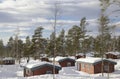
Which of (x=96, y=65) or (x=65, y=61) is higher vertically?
(x=96, y=65)

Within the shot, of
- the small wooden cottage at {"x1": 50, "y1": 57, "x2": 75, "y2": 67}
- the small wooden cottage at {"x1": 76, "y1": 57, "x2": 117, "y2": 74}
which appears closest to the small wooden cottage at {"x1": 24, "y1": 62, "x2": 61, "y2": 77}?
the small wooden cottage at {"x1": 76, "y1": 57, "x2": 117, "y2": 74}

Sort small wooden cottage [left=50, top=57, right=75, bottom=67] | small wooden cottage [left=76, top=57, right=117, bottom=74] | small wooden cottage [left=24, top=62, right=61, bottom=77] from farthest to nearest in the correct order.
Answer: small wooden cottage [left=50, top=57, right=75, bottom=67]
small wooden cottage [left=76, top=57, right=117, bottom=74]
small wooden cottage [left=24, top=62, right=61, bottom=77]

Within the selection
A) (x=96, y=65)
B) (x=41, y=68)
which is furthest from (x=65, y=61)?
(x=41, y=68)

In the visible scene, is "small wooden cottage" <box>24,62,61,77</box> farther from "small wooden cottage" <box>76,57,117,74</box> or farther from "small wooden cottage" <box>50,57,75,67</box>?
"small wooden cottage" <box>50,57,75,67</box>

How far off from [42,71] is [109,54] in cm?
4651

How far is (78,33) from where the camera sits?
277 ft

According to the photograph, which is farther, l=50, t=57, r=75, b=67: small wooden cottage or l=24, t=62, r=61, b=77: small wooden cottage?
l=50, t=57, r=75, b=67: small wooden cottage

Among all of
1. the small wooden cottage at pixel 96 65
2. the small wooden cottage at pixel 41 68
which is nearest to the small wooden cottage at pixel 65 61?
the small wooden cottage at pixel 96 65

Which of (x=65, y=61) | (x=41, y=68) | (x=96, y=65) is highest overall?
(x=41, y=68)

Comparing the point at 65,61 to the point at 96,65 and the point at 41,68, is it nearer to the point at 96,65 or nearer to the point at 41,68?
the point at 96,65

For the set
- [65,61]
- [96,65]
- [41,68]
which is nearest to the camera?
[41,68]

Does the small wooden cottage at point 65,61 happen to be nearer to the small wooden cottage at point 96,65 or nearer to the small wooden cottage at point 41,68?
the small wooden cottage at point 96,65

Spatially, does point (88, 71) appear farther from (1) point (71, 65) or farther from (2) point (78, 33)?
(2) point (78, 33)

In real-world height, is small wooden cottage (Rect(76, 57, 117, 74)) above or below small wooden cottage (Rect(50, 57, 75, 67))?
above
